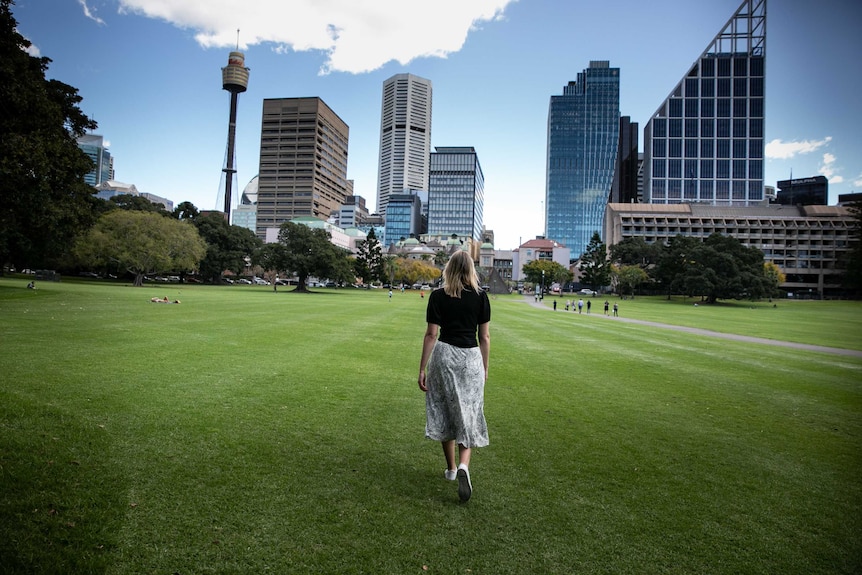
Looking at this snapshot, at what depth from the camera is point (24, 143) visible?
61.2 feet

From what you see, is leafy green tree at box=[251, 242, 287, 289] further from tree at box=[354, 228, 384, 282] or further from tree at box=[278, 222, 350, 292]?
tree at box=[354, 228, 384, 282]

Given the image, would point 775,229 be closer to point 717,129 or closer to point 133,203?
point 717,129

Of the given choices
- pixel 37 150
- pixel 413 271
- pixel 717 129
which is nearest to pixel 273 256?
pixel 413 271

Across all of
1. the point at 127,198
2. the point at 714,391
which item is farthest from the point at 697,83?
the point at 714,391

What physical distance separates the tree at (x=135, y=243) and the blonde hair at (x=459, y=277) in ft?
190

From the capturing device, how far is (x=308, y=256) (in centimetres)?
7250

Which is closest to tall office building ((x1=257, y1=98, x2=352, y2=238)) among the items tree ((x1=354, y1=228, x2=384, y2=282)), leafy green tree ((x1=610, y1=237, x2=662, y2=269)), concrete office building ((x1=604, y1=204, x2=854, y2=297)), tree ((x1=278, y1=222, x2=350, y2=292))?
tree ((x1=354, y1=228, x2=384, y2=282))

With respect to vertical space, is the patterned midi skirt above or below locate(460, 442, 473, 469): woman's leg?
above

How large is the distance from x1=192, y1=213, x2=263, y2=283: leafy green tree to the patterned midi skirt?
8215 centimetres

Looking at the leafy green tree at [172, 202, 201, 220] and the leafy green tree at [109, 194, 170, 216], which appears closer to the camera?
the leafy green tree at [109, 194, 170, 216]

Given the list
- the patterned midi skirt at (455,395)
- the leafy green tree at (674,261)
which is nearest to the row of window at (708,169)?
the leafy green tree at (674,261)

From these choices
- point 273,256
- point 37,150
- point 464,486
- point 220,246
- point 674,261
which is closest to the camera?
point 464,486

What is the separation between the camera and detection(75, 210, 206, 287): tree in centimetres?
5144

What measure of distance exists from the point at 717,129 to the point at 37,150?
202326mm
